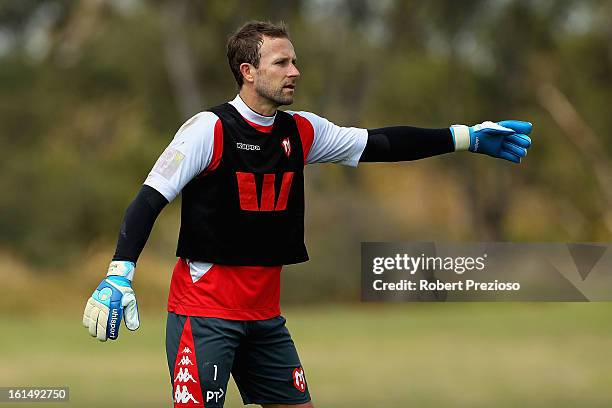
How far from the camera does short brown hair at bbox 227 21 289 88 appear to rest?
20.7 ft

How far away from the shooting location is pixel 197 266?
6.21m

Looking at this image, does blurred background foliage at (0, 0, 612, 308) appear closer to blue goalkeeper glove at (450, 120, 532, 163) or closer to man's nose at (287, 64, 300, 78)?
blue goalkeeper glove at (450, 120, 532, 163)

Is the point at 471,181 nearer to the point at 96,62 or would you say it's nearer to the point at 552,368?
the point at 96,62

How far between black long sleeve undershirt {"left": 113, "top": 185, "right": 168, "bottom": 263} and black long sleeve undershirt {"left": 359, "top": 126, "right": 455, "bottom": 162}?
1.36 meters

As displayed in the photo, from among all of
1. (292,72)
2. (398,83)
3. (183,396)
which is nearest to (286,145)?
(292,72)

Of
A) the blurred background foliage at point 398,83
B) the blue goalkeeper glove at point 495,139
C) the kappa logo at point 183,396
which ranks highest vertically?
the blurred background foliage at point 398,83

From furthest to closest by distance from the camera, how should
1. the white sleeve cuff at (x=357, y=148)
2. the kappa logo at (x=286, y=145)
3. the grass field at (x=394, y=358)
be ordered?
the grass field at (x=394, y=358) < the white sleeve cuff at (x=357, y=148) < the kappa logo at (x=286, y=145)

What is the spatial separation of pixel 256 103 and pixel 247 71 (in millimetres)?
181

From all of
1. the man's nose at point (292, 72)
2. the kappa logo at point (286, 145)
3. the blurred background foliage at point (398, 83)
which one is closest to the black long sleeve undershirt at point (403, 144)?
the kappa logo at point (286, 145)

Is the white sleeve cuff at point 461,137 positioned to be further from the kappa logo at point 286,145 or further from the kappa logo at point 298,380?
the kappa logo at point 298,380

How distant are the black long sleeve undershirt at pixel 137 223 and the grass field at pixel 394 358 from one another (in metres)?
6.23

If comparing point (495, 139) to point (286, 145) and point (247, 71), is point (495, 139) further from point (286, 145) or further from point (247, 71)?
point (247, 71)

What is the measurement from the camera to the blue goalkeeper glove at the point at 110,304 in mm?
5793

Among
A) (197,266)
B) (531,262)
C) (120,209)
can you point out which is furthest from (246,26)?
(120,209)
